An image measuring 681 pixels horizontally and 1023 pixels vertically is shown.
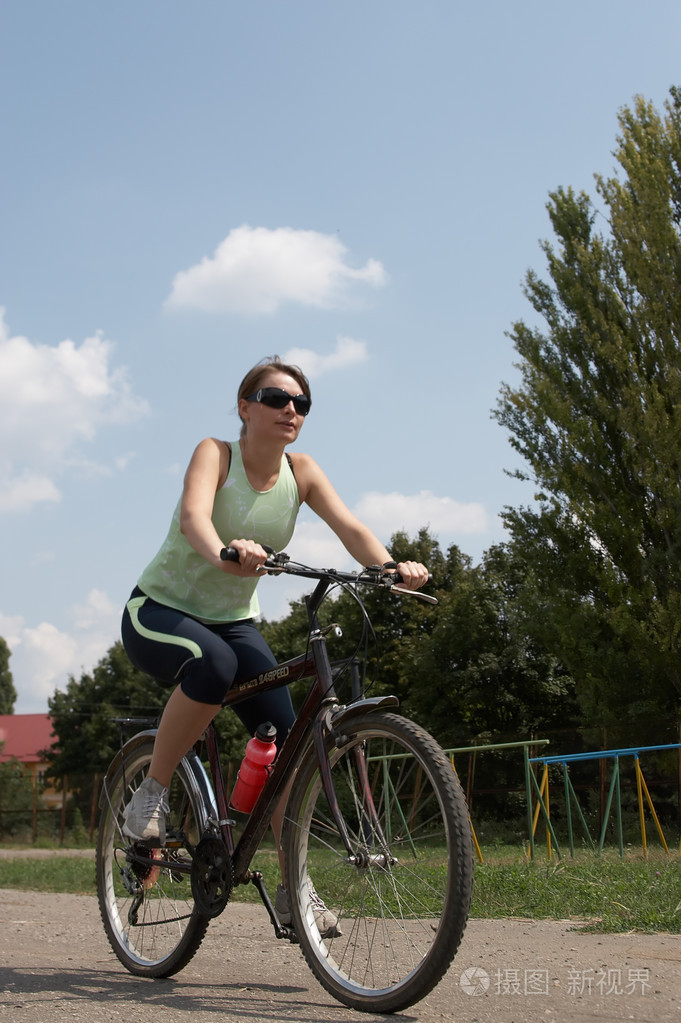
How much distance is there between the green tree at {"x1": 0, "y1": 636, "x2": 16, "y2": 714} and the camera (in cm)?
9031

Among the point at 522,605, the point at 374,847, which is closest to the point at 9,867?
the point at 374,847

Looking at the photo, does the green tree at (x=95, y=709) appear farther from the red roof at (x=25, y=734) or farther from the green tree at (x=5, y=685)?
the green tree at (x=5, y=685)

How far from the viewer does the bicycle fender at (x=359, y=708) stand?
3.08m

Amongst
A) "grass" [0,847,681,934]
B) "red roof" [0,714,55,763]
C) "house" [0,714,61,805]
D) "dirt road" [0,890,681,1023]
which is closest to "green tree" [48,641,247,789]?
"house" [0,714,61,805]

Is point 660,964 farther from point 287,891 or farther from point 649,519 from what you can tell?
point 649,519

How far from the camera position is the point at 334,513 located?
3.91 metres

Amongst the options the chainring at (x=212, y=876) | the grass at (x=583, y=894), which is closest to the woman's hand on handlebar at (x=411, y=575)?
the chainring at (x=212, y=876)

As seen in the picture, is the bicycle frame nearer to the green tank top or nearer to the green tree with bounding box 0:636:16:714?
the green tank top

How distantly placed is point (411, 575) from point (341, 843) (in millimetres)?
867

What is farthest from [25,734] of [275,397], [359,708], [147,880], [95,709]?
[359,708]

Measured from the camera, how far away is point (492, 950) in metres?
4.12

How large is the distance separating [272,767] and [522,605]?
17.1 meters

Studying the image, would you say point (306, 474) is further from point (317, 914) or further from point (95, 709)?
point (95, 709)

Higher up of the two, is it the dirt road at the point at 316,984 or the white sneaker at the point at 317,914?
the white sneaker at the point at 317,914
